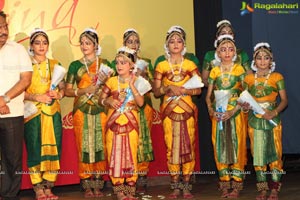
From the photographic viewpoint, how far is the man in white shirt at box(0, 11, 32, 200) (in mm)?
5336

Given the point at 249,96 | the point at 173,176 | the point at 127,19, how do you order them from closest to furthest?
the point at 249,96
the point at 173,176
the point at 127,19

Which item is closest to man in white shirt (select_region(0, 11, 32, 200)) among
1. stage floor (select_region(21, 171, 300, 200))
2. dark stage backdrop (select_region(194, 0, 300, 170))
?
stage floor (select_region(21, 171, 300, 200))

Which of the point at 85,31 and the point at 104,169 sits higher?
the point at 85,31

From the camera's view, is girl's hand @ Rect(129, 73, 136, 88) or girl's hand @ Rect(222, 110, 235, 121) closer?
girl's hand @ Rect(129, 73, 136, 88)

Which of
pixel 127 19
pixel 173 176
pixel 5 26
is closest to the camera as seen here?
pixel 5 26

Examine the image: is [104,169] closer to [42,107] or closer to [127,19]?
[42,107]

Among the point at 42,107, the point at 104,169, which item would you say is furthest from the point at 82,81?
the point at 104,169

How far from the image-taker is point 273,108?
19.6ft

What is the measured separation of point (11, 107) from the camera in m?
5.38

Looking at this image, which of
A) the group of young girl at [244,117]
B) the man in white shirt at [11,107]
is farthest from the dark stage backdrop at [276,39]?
the man in white shirt at [11,107]

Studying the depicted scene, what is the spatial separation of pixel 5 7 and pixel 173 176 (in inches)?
87.1

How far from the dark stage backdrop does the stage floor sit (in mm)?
386

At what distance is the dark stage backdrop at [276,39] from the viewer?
732cm

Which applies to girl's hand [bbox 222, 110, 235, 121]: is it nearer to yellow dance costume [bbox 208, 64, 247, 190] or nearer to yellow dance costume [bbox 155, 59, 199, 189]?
yellow dance costume [bbox 208, 64, 247, 190]
